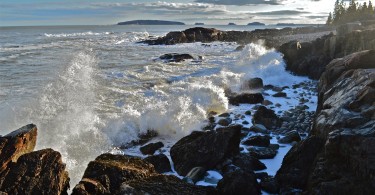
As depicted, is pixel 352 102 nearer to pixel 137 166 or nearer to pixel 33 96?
pixel 137 166

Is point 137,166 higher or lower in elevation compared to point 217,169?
A: higher

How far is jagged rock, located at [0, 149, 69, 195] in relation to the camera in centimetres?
516

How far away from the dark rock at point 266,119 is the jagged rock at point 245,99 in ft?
7.64

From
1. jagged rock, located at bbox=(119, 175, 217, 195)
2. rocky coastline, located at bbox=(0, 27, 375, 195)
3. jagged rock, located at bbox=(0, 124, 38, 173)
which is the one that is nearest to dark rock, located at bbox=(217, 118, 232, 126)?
rocky coastline, located at bbox=(0, 27, 375, 195)

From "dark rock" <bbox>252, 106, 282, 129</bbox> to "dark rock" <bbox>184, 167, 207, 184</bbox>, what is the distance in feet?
13.2

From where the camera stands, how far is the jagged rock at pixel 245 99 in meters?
13.9

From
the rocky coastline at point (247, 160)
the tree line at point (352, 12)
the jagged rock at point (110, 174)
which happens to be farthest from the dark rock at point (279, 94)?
the tree line at point (352, 12)

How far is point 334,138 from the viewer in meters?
5.76

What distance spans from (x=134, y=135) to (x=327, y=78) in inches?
237

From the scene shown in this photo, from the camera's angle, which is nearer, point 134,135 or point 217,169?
point 217,169

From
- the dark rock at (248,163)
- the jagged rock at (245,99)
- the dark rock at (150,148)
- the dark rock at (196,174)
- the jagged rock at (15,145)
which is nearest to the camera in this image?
the jagged rock at (15,145)

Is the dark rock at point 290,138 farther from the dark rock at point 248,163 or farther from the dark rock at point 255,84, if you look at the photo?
the dark rock at point 255,84

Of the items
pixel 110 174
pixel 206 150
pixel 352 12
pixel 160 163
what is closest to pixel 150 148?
pixel 160 163

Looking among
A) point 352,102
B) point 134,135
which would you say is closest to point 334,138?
point 352,102
